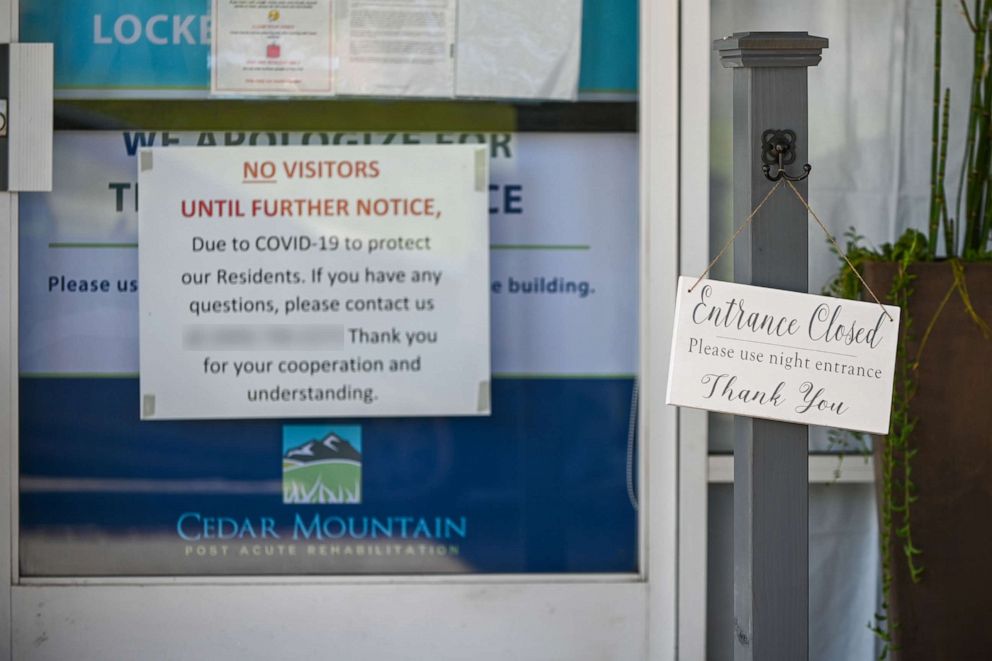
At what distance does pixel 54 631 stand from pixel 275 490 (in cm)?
69

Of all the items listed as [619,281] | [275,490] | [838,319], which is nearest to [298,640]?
[275,490]

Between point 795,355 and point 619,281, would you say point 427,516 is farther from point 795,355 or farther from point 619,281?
point 795,355

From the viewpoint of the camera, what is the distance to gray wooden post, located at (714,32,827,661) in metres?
2.20

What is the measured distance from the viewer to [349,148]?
3293mm

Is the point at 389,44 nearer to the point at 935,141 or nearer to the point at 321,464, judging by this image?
the point at 321,464

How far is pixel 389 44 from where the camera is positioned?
3289 mm

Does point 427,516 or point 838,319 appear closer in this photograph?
point 838,319

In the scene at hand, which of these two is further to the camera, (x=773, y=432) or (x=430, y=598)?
(x=430, y=598)

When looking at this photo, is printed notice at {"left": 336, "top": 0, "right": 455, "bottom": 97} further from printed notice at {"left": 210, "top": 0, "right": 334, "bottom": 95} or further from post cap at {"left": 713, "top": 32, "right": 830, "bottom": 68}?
post cap at {"left": 713, "top": 32, "right": 830, "bottom": 68}

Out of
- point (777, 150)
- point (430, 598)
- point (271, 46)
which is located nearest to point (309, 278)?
point (271, 46)

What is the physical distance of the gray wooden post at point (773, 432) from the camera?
2.20 meters

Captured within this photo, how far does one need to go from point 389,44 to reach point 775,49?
4.54ft

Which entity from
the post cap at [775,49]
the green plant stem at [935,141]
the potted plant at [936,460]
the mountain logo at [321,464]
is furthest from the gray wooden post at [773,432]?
the mountain logo at [321,464]

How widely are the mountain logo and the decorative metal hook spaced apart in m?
1.52
